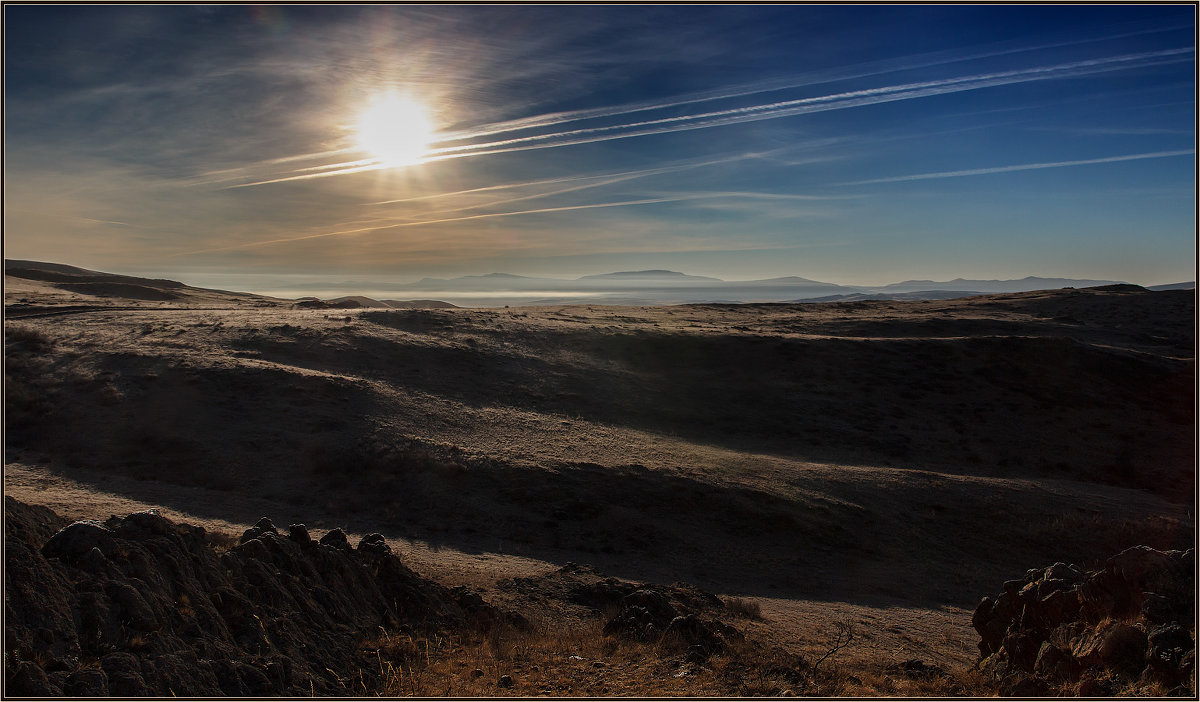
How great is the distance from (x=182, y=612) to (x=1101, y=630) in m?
10.5

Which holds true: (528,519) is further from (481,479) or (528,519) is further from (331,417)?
(331,417)

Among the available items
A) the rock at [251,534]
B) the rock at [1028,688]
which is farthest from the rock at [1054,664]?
the rock at [251,534]

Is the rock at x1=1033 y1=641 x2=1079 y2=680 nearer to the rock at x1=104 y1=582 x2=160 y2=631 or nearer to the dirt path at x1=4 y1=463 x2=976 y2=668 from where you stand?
the dirt path at x1=4 y1=463 x2=976 y2=668

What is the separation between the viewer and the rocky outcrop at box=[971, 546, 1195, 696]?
23.6 feet

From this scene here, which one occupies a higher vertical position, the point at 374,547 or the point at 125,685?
the point at 125,685

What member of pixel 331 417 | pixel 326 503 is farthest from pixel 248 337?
pixel 326 503

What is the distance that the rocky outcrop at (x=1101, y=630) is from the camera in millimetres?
7199

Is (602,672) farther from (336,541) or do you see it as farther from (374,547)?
(336,541)

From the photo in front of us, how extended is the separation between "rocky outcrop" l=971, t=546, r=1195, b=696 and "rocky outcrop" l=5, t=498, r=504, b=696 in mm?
7312

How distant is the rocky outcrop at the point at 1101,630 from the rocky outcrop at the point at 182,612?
24.0 ft

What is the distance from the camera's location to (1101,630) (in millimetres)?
7938

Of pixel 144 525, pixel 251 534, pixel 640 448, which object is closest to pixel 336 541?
pixel 251 534

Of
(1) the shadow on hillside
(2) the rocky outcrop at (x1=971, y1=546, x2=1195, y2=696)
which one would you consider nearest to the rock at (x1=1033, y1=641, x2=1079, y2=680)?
(2) the rocky outcrop at (x1=971, y1=546, x2=1195, y2=696)

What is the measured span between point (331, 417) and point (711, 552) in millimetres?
12331
